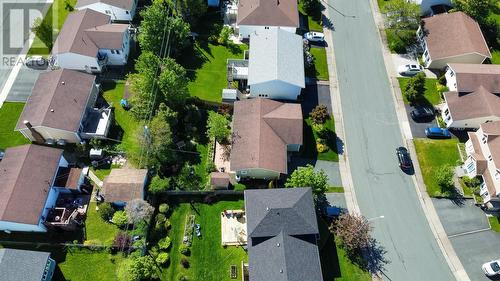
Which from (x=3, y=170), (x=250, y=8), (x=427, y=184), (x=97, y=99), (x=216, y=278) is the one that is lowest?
(x=216, y=278)

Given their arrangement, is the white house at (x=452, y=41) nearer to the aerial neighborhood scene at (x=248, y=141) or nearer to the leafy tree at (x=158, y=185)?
the aerial neighborhood scene at (x=248, y=141)

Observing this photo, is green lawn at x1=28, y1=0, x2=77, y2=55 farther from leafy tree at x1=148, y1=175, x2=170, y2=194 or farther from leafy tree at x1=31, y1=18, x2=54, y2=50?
leafy tree at x1=148, y1=175, x2=170, y2=194

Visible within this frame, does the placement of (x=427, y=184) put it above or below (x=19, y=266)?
above

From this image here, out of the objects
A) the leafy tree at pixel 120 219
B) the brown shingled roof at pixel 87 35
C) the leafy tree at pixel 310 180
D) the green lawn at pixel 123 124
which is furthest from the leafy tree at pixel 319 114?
the brown shingled roof at pixel 87 35

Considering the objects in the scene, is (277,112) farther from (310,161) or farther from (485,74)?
(485,74)

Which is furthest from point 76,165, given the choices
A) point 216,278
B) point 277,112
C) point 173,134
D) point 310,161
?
point 310,161

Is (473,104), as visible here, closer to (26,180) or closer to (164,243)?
(164,243)
